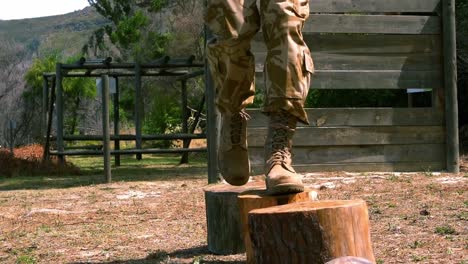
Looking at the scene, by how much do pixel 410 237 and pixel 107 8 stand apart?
1155 inches

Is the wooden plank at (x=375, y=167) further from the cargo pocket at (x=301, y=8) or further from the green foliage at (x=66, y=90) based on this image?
the green foliage at (x=66, y=90)

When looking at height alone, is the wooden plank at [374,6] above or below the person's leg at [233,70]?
above

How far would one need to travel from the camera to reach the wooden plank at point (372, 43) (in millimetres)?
8344

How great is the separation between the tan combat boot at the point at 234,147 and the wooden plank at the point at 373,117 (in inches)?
179

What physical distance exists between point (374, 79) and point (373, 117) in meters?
0.46

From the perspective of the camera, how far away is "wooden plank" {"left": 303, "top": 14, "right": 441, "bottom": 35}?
8.34 meters

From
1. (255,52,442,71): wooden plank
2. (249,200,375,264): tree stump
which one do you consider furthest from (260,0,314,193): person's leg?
(255,52,442,71): wooden plank

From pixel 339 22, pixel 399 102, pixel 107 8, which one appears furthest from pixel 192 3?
pixel 339 22

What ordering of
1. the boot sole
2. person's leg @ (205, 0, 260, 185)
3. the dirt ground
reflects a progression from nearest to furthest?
the boot sole
person's leg @ (205, 0, 260, 185)
the dirt ground

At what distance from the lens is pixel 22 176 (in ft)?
37.4

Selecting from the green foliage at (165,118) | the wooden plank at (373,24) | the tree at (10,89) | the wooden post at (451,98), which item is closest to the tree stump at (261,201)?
the wooden plank at (373,24)

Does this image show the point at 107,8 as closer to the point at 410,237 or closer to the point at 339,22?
the point at 339,22

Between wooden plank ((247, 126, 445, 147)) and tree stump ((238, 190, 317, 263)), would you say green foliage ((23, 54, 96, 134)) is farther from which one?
tree stump ((238, 190, 317, 263))

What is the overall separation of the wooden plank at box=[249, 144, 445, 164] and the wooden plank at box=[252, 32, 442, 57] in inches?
43.0
